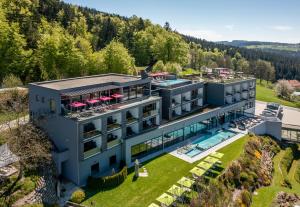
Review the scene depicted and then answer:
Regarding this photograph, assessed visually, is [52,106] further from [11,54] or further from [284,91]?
[284,91]

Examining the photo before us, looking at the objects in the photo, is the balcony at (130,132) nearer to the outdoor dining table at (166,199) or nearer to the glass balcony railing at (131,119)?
the glass balcony railing at (131,119)

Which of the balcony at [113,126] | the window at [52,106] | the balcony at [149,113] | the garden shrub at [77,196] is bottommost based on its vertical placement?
the garden shrub at [77,196]

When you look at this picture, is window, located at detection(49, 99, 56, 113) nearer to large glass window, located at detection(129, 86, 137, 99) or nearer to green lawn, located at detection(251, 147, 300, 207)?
large glass window, located at detection(129, 86, 137, 99)

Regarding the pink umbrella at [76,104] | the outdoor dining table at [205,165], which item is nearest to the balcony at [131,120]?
the pink umbrella at [76,104]

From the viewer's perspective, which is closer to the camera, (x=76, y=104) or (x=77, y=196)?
(x=77, y=196)

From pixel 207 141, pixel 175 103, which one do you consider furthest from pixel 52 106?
pixel 207 141

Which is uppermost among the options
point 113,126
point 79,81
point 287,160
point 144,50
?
point 144,50
